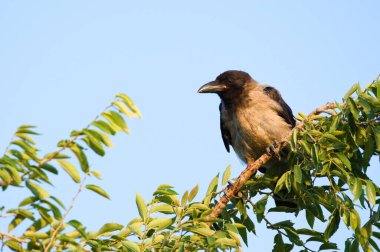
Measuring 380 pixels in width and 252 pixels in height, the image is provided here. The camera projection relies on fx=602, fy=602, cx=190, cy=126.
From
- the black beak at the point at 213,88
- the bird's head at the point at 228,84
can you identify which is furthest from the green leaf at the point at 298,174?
the black beak at the point at 213,88

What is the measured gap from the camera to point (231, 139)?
28.7 ft

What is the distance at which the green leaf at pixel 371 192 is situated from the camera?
14.6ft

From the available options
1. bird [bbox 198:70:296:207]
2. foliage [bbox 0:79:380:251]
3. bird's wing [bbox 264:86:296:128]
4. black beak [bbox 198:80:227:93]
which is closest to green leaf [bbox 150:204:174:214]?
foliage [bbox 0:79:380:251]

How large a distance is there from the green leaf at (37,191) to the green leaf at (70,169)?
0.57ft

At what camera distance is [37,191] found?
3.15 meters

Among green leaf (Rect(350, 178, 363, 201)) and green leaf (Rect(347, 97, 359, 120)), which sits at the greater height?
green leaf (Rect(347, 97, 359, 120))

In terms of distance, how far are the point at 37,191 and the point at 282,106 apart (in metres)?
5.69

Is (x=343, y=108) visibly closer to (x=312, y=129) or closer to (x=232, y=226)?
(x=312, y=129)

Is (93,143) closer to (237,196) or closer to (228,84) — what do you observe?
(237,196)

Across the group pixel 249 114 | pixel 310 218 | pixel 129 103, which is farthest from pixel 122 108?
pixel 249 114

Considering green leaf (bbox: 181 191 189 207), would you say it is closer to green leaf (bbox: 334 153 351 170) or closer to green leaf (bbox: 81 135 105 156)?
green leaf (bbox: 81 135 105 156)

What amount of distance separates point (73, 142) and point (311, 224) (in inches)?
103

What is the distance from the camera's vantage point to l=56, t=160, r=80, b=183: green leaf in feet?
10.7

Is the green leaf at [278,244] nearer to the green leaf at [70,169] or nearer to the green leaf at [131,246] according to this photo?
the green leaf at [131,246]
